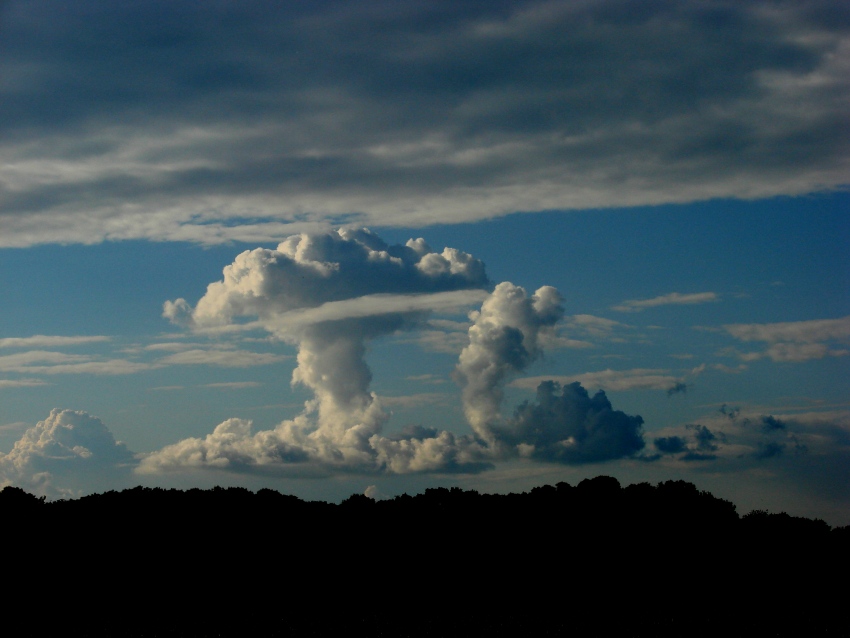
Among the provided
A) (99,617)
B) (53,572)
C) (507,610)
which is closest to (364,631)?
(507,610)

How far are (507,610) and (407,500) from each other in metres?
20.9

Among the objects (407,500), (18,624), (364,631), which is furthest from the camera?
(407,500)

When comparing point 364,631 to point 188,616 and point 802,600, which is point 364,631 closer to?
point 188,616

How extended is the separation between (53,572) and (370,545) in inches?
951

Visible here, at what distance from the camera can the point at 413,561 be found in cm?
7769

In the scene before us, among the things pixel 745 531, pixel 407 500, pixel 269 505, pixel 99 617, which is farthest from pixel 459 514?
pixel 99 617

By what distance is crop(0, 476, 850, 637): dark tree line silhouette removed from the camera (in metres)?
63.1

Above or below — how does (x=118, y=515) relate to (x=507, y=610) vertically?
above

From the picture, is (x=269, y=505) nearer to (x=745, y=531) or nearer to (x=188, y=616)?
(x=188, y=616)

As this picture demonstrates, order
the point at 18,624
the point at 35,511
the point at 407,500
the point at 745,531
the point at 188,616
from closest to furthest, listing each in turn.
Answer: the point at 18,624
the point at 188,616
the point at 35,511
the point at 745,531
the point at 407,500

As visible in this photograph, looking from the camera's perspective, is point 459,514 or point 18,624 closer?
point 18,624

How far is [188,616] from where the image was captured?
64438 millimetres

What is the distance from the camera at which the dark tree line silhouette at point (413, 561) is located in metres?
63.1

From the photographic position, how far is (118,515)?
76188mm
